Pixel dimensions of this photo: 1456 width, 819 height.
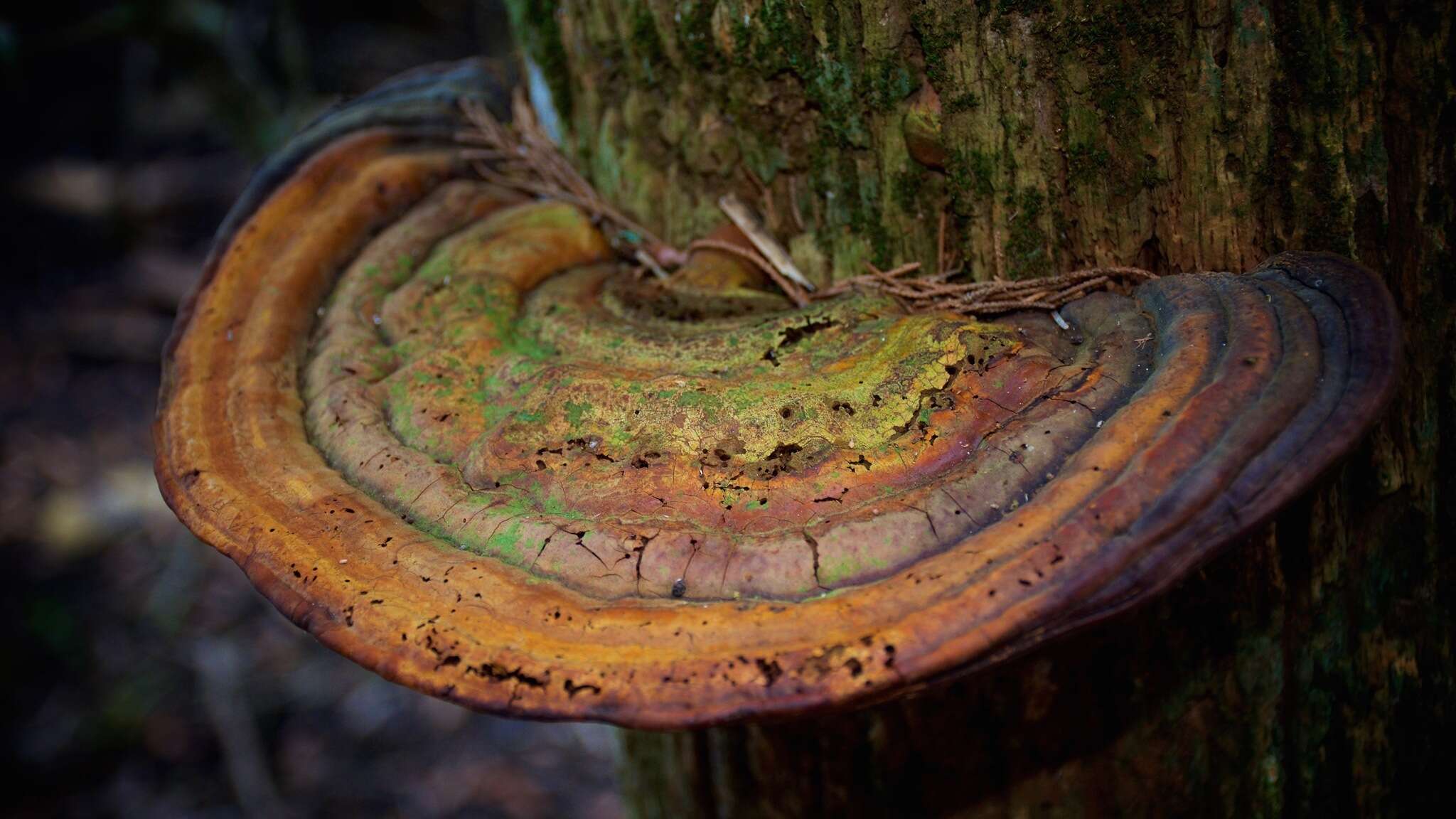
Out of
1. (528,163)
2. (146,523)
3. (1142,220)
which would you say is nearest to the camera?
(1142,220)

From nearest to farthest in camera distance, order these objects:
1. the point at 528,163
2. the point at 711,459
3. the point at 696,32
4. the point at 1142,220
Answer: the point at 711,459 < the point at 1142,220 < the point at 696,32 < the point at 528,163

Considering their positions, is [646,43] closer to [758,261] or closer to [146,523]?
[758,261]

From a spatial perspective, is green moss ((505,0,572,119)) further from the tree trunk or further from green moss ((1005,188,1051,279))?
green moss ((1005,188,1051,279))

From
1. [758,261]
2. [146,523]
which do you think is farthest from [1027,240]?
[146,523]

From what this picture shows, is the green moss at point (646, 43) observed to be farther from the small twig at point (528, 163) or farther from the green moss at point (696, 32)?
the small twig at point (528, 163)

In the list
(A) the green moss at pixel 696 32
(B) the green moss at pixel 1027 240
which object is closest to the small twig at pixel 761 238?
(A) the green moss at pixel 696 32

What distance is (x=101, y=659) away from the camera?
4.34m

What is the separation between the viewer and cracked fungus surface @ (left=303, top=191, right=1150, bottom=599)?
106cm

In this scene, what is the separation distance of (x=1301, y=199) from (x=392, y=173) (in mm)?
1561

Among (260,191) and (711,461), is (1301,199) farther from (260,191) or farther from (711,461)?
→ (260,191)

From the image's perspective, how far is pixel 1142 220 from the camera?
4.27ft

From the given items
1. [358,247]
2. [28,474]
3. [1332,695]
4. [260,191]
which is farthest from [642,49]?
[28,474]

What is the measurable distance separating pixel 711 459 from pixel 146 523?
5.09m

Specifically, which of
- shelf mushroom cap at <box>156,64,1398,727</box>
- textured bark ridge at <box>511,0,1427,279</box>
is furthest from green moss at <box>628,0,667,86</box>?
shelf mushroom cap at <box>156,64,1398,727</box>
